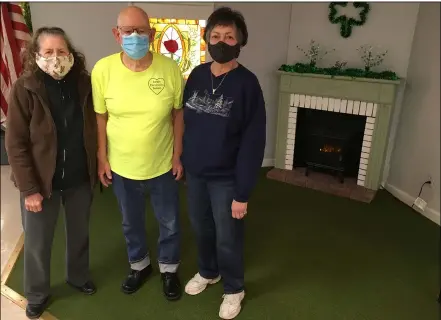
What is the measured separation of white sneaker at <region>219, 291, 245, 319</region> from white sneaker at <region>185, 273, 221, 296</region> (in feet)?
0.59

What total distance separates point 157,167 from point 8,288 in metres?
1.09

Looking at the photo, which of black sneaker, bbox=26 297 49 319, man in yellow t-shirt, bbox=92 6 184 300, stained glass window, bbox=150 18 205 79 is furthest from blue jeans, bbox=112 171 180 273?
stained glass window, bbox=150 18 205 79

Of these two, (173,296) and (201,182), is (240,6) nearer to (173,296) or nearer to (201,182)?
(201,182)

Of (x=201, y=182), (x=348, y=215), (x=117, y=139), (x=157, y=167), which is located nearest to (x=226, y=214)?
(x=201, y=182)

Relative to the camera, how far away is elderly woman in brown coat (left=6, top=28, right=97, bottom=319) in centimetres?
162

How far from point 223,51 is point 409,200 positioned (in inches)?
89.7

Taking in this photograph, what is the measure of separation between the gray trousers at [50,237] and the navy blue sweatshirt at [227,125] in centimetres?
59

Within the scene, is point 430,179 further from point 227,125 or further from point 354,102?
point 227,125

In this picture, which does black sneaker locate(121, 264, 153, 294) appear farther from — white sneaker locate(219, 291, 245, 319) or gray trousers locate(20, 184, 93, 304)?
white sneaker locate(219, 291, 245, 319)

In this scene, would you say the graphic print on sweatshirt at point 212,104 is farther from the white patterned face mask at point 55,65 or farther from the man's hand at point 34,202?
the man's hand at point 34,202

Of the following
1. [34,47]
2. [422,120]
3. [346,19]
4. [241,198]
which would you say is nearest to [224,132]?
[241,198]

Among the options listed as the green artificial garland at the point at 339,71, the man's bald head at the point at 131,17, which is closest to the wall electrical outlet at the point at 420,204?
the green artificial garland at the point at 339,71

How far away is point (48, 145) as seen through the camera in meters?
1.67

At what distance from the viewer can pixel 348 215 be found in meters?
3.03
